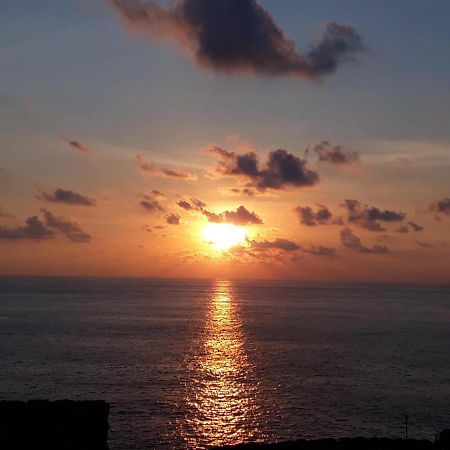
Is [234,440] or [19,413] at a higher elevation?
[19,413]

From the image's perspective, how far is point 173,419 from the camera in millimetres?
77938

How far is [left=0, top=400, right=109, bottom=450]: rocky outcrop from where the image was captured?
4797cm

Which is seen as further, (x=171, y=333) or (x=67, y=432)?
(x=171, y=333)

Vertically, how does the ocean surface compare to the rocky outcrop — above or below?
below

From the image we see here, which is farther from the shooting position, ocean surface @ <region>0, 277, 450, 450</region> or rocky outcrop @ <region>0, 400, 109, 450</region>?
ocean surface @ <region>0, 277, 450, 450</region>

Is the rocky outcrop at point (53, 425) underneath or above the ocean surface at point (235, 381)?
above

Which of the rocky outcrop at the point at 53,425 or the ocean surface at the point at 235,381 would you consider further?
the ocean surface at the point at 235,381

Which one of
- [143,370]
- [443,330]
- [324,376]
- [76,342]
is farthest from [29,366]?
[443,330]

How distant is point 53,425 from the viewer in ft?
161

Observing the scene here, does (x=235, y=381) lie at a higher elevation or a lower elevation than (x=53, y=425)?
lower

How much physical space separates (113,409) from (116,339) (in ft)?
251

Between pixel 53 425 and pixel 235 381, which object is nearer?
pixel 53 425

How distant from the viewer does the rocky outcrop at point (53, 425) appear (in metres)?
48.0

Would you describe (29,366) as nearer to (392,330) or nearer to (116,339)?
(116,339)
